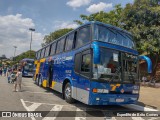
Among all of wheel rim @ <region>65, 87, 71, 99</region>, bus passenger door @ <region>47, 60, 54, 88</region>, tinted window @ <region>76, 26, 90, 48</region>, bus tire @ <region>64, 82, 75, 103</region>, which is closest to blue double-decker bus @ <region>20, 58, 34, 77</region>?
bus passenger door @ <region>47, 60, 54, 88</region>

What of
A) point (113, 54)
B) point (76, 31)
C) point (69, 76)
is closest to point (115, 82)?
point (113, 54)

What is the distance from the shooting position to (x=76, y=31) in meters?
11.6

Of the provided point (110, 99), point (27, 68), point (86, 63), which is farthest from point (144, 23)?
point (27, 68)

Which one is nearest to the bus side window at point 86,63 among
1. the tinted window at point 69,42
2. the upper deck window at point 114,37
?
the upper deck window at point 114,37

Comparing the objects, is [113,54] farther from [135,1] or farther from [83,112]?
[135,1]

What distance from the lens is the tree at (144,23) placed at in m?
23.0

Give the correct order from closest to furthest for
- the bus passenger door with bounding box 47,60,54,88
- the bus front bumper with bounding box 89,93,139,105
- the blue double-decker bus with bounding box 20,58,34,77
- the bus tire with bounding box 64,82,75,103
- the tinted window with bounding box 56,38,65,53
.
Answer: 1. the bus front bumper with bounding box 89,93,139,105
2. the bus tire with bounding box 64,82,75,103
3. the tinted window with bounding box 56,38,65,53
4. the bus passenger door with bounding box 47,60,54,88
5. the blue double-decker bus with bounding box 20,58,34,77

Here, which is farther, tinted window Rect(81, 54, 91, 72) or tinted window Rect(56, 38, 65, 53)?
tinted window Rect(56, 38, 65, 53)

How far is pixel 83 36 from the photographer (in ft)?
34.7

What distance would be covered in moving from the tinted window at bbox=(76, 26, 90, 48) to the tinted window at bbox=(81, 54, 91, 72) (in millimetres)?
750

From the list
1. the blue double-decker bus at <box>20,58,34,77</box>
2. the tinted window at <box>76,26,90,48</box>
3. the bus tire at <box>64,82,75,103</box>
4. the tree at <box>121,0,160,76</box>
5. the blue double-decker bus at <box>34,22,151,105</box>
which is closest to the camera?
the blue double-decker bus at <box>34,22,151,105</box>

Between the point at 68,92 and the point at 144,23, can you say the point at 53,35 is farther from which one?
the point at 68,92

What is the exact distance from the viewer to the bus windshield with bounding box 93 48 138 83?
8961 mm

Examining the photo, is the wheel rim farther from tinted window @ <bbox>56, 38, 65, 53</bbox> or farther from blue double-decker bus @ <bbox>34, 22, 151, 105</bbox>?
tinted window @ <bbox>56, 38, 65, 53</bbox>
